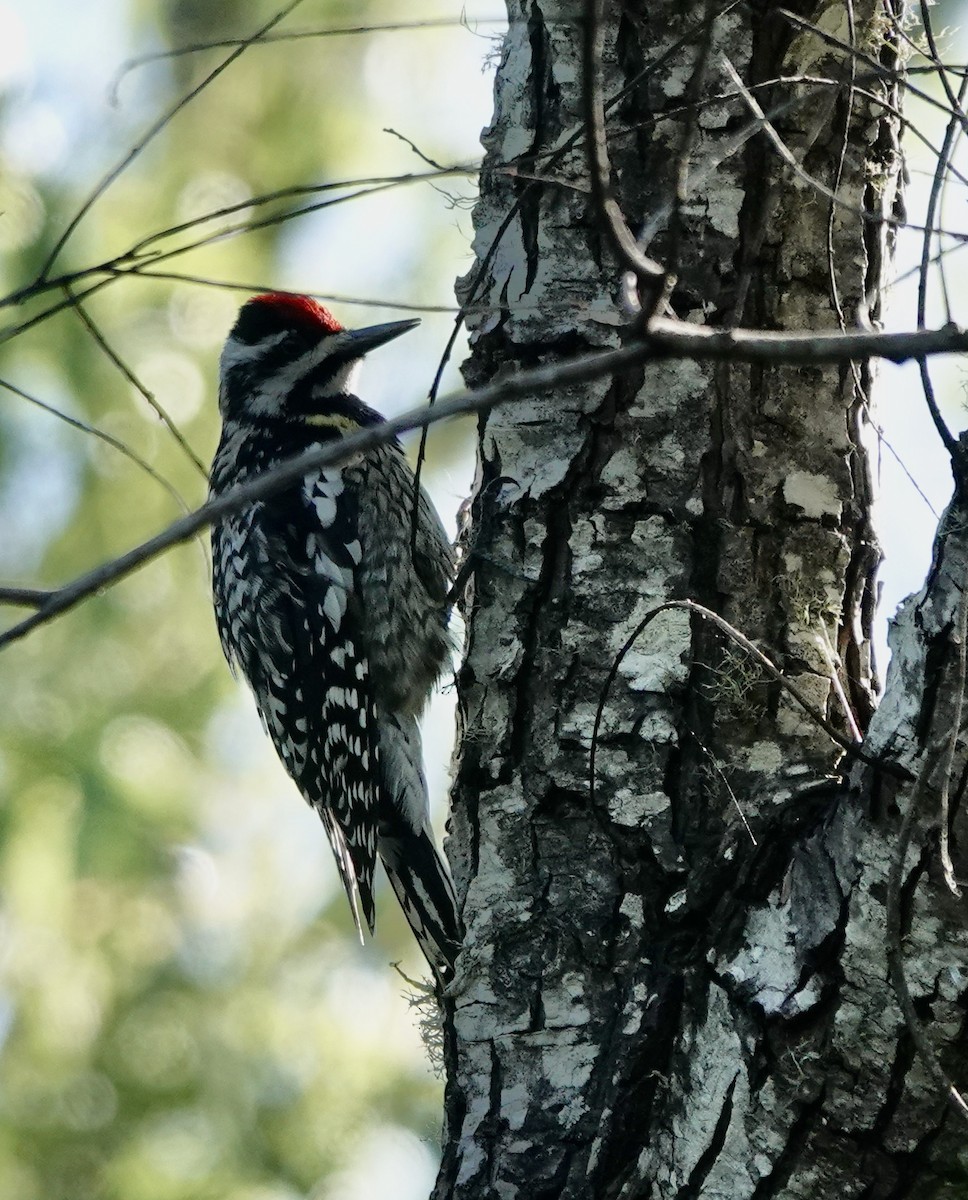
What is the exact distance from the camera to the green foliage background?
4453mm

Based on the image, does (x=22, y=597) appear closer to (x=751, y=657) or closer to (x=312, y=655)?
(x=751, y=657)

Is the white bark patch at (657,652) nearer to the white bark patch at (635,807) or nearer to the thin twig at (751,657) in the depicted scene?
the thin twig at (751,657)

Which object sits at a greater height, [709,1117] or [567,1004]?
[567,1004]

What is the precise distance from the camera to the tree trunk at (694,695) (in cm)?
164

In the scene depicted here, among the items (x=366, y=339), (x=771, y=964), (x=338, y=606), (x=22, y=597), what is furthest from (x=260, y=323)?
(x=22, y=597)

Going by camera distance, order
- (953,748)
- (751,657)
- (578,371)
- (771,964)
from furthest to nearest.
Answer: (751,657) < (771,964) < (953,748) < (578,371)

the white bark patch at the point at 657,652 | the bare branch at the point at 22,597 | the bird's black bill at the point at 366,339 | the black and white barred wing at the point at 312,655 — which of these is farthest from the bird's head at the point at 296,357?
the bare branch at the point at 22,597

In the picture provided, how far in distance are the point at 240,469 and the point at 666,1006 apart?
2.33 metres

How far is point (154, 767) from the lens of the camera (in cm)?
464

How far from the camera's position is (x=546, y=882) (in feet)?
6.93

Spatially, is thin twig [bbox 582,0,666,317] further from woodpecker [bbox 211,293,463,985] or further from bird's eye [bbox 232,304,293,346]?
bird's eye [bbox 232,304,293,346]

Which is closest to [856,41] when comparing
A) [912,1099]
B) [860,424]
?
[860,424]

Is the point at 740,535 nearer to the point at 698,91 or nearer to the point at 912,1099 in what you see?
the point at 912,1099

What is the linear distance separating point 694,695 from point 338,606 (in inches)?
64.2
